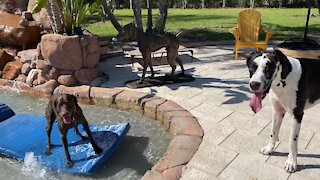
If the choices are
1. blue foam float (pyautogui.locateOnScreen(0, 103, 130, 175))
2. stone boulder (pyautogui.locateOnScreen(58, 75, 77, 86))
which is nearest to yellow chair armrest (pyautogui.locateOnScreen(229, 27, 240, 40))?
stone boulder (pyautogui.locateOnScreen(58, 75, 77, 86))

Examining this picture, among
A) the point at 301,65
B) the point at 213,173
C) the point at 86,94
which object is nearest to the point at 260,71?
the point at 301,65

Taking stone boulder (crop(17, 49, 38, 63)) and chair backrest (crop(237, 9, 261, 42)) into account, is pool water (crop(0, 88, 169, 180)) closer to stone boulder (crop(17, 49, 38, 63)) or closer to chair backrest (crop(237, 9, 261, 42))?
stone boulder (crop(17, 49, 38, 63))

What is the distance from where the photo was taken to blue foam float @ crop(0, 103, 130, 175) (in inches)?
137

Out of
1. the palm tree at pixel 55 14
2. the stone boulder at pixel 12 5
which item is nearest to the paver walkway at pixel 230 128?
the palm tree at pixel 55 14

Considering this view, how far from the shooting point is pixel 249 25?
25.8ft

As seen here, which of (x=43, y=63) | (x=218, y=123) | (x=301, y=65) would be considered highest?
(x=301, y=65)

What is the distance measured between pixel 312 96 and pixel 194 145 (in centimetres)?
133

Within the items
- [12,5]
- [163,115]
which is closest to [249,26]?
[163,115]

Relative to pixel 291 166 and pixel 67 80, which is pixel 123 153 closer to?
pixel 291 166

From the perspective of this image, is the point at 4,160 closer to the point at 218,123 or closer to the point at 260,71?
the point at 218,123

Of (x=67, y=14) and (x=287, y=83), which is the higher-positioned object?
(x=67, y=14)

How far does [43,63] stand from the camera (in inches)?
244

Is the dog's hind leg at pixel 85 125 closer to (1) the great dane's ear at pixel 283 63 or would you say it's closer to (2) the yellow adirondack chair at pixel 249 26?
(1) the great dane's ear at pixel 283 63

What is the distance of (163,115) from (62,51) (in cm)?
263
